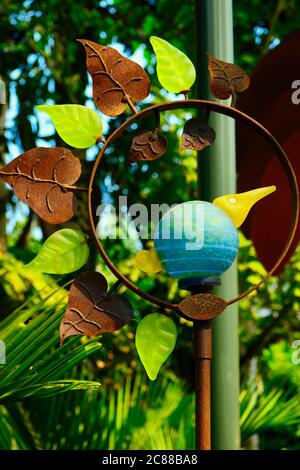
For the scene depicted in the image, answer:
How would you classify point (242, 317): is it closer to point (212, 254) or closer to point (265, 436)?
point (265, 436)

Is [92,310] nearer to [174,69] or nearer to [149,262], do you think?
[149,262]

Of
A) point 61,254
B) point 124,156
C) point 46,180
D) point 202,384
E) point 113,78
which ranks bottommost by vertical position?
point 202,384

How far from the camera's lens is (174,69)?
112 cm

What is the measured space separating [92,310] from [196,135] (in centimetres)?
33

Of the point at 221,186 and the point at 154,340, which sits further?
the point at 221,186

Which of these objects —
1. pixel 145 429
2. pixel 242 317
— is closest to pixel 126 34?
pixel 242 317

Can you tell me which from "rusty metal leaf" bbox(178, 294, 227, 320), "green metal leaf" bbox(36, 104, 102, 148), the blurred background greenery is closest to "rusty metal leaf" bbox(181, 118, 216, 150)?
"green metal leaf" bbox(36, 104, 102, 148)

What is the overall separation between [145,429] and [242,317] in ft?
5.32

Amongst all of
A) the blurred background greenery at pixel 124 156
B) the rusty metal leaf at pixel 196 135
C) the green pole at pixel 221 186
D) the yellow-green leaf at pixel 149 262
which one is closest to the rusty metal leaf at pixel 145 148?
the rusty metal leaf at pixel 196 135

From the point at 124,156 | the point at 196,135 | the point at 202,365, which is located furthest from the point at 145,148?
the point at 124,156

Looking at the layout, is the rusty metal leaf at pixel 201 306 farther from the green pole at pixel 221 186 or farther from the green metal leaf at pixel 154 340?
the green pole at pixel 221 186

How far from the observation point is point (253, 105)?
216 cm

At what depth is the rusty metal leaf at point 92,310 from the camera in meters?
1.04

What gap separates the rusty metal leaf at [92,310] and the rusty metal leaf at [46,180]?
10 cm
